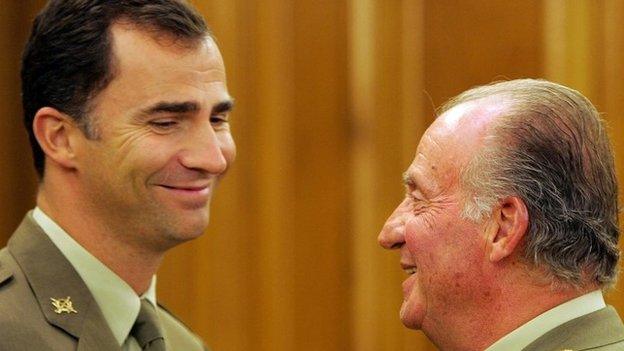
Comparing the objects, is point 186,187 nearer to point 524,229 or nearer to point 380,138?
point 524,229

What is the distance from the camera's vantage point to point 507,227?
1.95m

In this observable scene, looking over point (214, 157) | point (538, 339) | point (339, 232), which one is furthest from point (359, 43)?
point (538, 339)

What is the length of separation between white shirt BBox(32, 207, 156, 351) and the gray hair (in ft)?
2.26

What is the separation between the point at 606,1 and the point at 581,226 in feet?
4.04

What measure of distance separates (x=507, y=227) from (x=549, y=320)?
6.2 inches

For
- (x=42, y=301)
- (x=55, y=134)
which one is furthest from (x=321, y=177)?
(x=42, y=301)

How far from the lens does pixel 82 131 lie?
2.29m

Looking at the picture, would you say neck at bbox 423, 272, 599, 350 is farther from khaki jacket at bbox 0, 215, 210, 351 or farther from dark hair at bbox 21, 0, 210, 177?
dark hair at bbox 21, 0, 210, 177

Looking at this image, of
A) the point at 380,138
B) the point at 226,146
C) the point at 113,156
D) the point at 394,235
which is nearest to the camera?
the point at 394,235

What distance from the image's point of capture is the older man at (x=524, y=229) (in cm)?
193

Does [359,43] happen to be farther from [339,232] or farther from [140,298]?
[140,298]

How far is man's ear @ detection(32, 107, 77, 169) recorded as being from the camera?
230 centimetres

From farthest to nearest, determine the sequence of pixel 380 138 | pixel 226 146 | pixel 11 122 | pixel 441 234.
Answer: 1. pixel 11 122
2. pixel 380 138
3. pixel 226 146
4. pixel 441 234

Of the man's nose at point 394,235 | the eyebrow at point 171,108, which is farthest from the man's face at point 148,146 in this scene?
the man's nose at point 394,235
